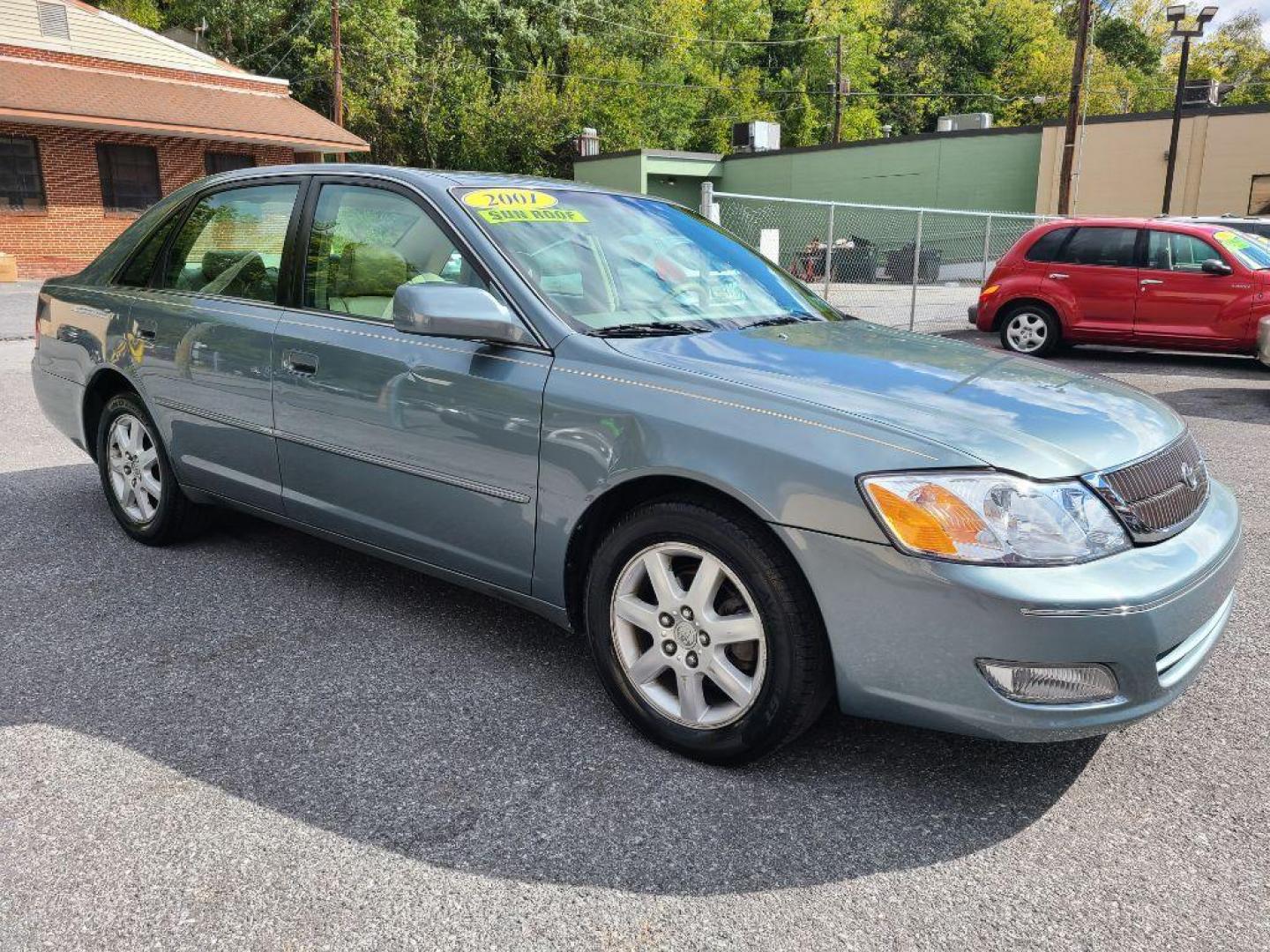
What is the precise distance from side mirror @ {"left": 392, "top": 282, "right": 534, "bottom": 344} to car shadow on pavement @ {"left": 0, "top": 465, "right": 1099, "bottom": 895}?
3.76 feet

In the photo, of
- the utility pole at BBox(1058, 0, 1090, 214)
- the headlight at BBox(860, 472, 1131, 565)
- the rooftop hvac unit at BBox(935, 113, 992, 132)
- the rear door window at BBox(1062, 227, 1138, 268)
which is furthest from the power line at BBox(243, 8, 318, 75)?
the headlight at BBox(860, 472, 1131, 565)

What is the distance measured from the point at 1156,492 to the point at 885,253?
22247 millimetres

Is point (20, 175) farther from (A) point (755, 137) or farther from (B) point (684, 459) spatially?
(B) point (684, 459)

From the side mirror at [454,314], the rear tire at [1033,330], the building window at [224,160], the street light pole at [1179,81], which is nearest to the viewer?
the side mirror at [454,314]

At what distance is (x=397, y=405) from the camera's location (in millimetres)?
3350

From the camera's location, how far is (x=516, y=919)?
2.21 m

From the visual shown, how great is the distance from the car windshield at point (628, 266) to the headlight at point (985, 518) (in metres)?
1.08

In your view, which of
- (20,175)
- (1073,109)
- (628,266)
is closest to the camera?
(628,266)

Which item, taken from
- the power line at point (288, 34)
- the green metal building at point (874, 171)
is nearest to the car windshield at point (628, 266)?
the green metal building at point (874, 171)

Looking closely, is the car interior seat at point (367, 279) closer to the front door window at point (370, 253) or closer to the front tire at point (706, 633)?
the front door window at point (370, 253)

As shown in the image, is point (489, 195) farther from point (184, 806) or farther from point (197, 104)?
point (197, 104)

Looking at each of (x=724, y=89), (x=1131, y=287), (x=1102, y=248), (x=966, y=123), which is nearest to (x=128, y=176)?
(x=1102, y=248)

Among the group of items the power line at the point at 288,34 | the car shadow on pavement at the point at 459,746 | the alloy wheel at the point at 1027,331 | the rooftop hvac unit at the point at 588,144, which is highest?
the power line at the point at 288,34

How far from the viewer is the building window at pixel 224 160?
2744cm
